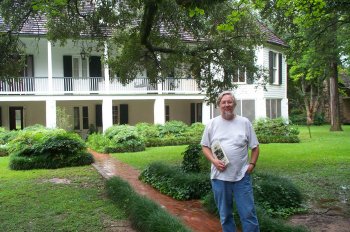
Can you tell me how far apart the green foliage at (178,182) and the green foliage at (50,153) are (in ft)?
14.5

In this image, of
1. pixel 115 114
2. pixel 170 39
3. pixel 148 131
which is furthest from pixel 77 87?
pixel 170 39

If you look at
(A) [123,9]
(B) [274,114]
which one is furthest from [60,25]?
(B) [274,114]

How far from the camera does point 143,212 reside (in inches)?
241

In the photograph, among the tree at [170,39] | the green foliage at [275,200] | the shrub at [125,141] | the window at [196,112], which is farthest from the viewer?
the window at [196,112]

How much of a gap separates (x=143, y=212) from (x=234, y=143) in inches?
86.9

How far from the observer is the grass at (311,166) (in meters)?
8.01

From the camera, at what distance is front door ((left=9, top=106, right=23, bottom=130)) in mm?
24609

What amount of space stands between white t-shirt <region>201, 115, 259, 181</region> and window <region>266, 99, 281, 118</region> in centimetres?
2298

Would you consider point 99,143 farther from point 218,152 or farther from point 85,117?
point 218,152

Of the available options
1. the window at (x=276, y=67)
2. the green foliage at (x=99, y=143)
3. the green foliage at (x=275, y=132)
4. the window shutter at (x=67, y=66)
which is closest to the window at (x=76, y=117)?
the window shutter at (x=67, y=66)

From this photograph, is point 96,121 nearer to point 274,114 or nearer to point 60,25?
point 274,114

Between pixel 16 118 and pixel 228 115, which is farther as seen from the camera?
pixel 16 118

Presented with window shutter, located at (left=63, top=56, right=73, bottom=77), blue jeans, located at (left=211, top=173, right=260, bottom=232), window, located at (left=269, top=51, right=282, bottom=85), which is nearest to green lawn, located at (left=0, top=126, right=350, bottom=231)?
blue jeans, located at (left=211, top=173, right=260, bottom=232)

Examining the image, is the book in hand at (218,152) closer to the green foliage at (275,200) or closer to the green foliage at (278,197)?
the green foliage at (275,200)
